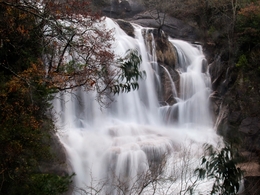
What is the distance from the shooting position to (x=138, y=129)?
1411 cm

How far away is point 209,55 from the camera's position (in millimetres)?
20031

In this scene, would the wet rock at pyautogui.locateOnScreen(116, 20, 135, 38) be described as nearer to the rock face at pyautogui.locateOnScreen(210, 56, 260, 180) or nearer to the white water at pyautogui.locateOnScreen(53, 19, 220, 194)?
the white water at pyautogui.locateOnScreen(53, 19, 220, 194)

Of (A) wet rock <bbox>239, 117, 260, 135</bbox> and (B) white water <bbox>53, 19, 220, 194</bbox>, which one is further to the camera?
(A) wet rock <bbox>239, 117, 260, 135</bbox>

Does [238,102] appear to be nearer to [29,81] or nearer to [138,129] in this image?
[138,129]

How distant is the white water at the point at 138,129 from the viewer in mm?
Answer: 10422

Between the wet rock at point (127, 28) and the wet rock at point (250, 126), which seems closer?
the wet rock at point (250, 126)

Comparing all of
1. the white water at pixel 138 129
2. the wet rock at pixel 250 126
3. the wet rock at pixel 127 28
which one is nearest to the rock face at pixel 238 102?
the wet rock at pixel 250 126

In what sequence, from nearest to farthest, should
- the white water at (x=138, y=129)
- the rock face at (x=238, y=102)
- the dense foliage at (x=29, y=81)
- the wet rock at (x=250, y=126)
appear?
1. the dense foliage at (x=29, y=81)
2. the white water at (x=138, y=129)
3. the rock face at (x=238, y=102)
4. the wet rock at (x=250, y=126)

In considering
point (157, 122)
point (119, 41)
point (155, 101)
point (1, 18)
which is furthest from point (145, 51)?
point (1, 18)

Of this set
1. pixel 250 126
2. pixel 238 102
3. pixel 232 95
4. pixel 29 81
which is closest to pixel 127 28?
pixel 232 95

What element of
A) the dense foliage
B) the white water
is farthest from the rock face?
the dense foliage

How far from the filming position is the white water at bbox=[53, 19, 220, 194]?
10422 millimetres

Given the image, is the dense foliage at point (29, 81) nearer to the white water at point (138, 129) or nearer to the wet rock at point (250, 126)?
the white water at point (138, 129)

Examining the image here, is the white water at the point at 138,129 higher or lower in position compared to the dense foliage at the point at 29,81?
lower
